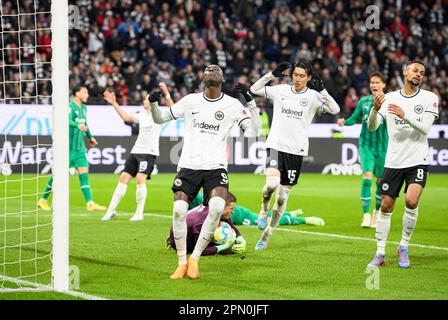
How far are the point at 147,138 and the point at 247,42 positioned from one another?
1686 centimetres

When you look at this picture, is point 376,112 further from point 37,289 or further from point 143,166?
point 143,166

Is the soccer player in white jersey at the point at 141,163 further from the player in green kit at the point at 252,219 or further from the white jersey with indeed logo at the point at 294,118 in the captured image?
the white jersey with indeed logo at the point at 294,118

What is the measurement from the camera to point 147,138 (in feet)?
47.8

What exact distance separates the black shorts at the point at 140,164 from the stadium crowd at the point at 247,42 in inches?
439

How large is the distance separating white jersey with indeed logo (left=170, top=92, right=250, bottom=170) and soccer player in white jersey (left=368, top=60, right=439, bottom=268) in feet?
5.76

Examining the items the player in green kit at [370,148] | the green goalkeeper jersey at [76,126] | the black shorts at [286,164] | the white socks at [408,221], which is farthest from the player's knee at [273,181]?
the green goalkeeper jersey at [76,126]

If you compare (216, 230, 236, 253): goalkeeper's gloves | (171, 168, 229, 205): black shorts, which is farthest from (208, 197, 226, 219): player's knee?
(216, 230, 236, 253): goalkeeper's gloves

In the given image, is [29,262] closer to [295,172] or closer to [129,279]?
[129,279]

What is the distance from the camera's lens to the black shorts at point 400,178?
944cm

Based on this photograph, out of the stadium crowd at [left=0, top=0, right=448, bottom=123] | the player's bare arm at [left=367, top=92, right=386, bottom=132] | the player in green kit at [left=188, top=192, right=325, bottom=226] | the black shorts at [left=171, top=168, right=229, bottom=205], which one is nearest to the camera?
the black shorts at [left=171, top=168, right=229, bottom=205]

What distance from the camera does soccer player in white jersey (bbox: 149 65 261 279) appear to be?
873 centimetres

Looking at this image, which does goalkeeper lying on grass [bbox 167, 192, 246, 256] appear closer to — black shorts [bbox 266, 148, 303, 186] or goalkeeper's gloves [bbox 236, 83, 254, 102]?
black shorts [bbox 266, 148, 303, 186]

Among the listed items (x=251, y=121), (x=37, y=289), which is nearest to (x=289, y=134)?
(x=251, y=121)

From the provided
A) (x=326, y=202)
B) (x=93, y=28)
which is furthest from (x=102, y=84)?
(x=326, y=202)
